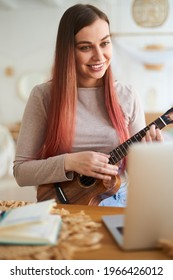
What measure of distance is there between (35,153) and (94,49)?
1.45 ft

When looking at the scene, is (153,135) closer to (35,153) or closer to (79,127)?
(79,127)

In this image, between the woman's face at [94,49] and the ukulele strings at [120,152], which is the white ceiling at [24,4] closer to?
the woman's face at [94,49]

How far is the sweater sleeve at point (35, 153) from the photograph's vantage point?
1.23 m

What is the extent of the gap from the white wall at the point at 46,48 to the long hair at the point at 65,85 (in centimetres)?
318

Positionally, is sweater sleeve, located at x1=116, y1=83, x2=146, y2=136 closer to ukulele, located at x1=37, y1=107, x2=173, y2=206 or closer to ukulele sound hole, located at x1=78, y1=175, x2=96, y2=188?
ukulele, located at x1=37, y1=107, x2=173, y2=206

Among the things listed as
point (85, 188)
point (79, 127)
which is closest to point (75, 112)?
point (79, 127)

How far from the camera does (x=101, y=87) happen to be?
145 cm

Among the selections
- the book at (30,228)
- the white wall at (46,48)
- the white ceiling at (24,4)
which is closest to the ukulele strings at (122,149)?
the book at (30,228)

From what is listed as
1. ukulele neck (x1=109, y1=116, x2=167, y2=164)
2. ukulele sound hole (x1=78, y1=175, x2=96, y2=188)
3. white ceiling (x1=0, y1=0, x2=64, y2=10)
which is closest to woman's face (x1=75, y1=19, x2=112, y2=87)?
ukulele neck (x1=109, y1=116, x2=167, y2=164)

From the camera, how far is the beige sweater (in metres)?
1.30

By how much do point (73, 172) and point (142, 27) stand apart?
366 centimetres

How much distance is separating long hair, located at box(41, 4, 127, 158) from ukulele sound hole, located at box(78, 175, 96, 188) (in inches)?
5.5

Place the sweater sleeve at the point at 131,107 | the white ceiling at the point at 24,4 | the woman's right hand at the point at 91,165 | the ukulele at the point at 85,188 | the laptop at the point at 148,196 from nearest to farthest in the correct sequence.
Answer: the laptop at the point at 148,196 < the woman's right hand at the point at 91,165 < the ukulele at the point at 85,188 < the sweater sleeve at the point at 131,107 < the white ceiling at the point at 24,4
